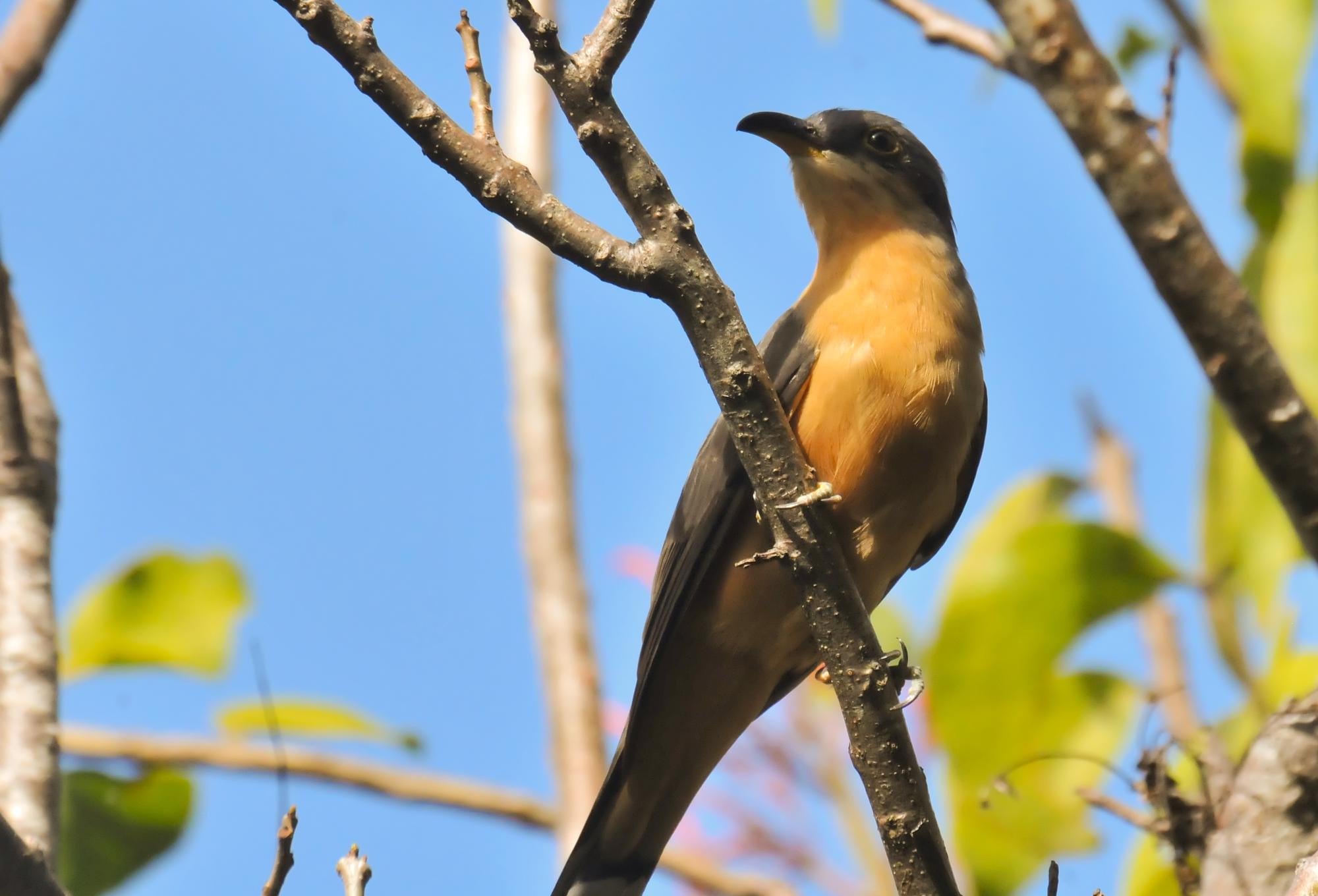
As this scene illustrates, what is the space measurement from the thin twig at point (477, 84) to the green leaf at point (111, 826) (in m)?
3.34

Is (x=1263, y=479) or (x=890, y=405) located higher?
(x=1263, y=479)

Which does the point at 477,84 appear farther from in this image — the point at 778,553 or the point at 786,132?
the point at 786,132

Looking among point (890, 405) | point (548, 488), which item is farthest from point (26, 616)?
point (548, 488)

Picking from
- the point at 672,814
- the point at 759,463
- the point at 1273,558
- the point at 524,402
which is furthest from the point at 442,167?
the point at 524,402

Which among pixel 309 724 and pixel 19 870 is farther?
pixel 309 724

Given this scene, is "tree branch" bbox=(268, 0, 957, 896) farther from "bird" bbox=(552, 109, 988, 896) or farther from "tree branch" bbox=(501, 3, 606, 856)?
"tree branch" bbox=(501, 3, 606, 856)

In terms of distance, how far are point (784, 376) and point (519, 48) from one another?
5.00 m

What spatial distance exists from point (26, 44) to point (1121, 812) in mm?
4433

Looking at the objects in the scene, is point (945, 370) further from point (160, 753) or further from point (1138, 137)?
point (160, 753)

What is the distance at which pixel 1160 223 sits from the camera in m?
4.15

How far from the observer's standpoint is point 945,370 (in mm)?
4875

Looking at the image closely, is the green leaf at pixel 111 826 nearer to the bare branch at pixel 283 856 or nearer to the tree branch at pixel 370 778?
the tree branch at pixel 370 778

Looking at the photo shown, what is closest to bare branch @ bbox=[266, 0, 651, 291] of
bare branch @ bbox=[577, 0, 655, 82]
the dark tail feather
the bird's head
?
bare branch @ bbox=[577, 0, 655, 82]

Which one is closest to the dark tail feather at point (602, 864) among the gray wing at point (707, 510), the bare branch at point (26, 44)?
the gray wing at point (707, 510)
